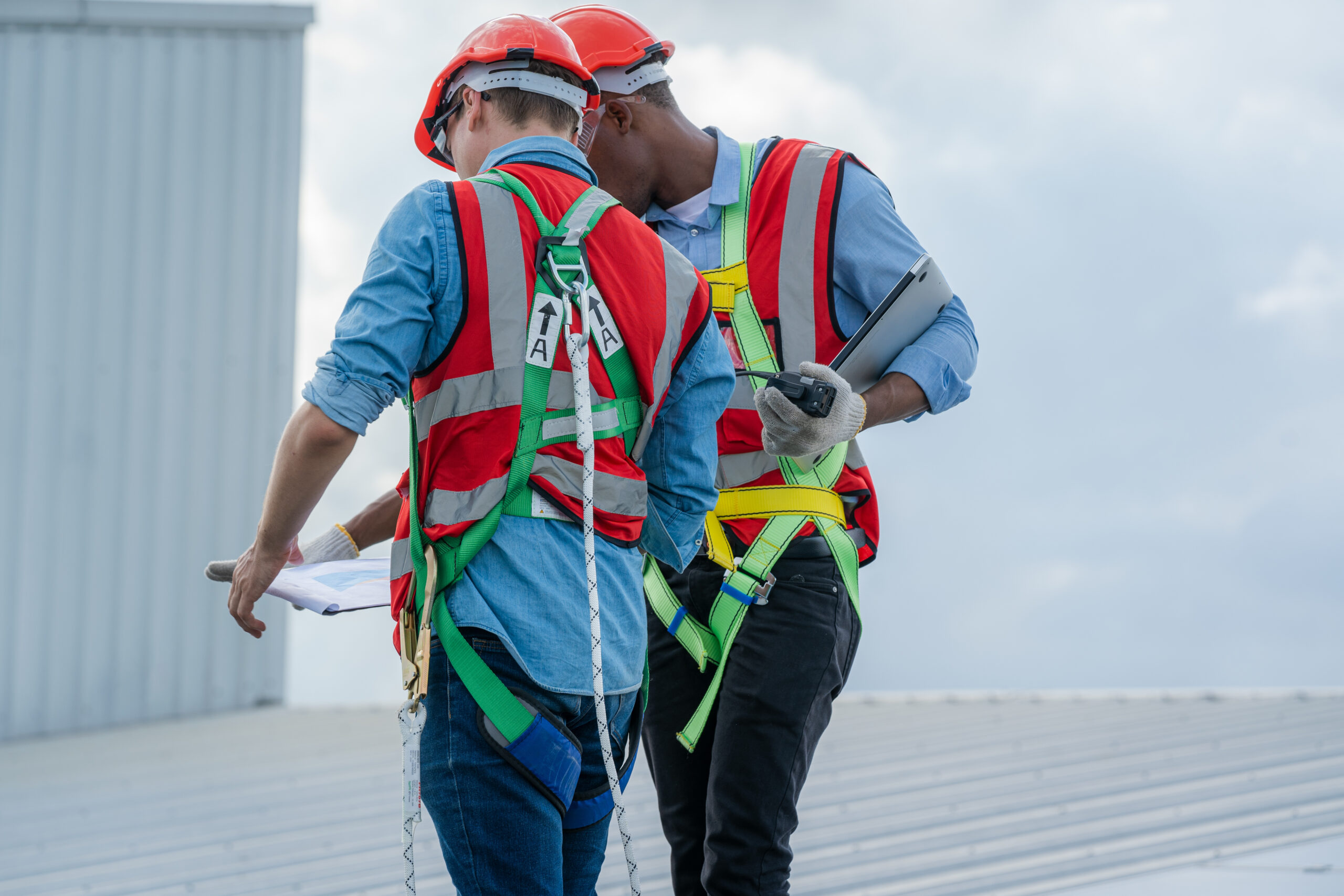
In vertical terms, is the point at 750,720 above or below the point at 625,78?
below

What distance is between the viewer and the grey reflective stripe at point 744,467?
7.19 feet

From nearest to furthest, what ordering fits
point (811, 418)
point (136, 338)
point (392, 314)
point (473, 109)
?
point (392, 314), point (473, 109), point (811, 418), point (136, 338)

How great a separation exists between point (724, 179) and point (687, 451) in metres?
0.71

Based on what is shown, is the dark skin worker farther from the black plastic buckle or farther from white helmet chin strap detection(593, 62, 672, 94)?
the black plastic buckle

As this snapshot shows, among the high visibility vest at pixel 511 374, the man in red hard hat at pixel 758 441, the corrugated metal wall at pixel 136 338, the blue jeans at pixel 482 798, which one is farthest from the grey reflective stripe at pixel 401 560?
the corrugated metal wall at pixel 136 338

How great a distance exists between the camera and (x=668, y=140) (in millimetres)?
2277

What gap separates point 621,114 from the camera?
2.21 meters

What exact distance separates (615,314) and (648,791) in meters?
→ 3.72

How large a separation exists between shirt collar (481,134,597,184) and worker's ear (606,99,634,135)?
582 millimetres

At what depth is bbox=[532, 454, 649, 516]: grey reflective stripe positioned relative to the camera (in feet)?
4.95

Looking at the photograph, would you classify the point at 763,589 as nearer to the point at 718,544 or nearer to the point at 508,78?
the point at 718,544

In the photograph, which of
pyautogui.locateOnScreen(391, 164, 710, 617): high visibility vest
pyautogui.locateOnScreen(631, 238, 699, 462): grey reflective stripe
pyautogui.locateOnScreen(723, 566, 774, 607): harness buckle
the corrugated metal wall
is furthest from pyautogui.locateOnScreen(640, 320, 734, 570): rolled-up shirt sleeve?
the corrugated metal wall

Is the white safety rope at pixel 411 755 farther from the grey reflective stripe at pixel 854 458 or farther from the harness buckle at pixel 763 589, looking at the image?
the grey reflective stripe at pixel 854 458

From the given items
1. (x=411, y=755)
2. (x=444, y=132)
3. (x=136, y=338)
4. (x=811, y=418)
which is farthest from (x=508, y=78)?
(x=136, y=338)
